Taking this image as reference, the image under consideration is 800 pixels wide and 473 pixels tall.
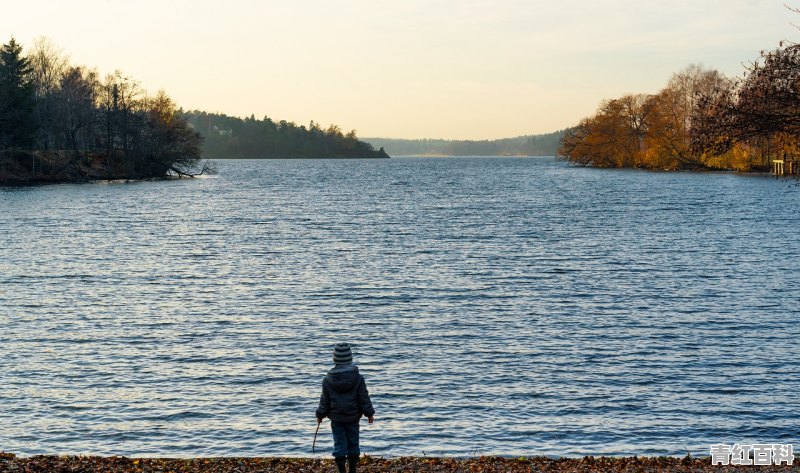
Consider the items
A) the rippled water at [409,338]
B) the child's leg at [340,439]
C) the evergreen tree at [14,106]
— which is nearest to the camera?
the child's leg at [340,439]

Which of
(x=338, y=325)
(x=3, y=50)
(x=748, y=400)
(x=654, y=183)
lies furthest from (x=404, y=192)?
(x=748, y=400)

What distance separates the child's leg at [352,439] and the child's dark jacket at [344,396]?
0.54ft

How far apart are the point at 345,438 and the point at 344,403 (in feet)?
2.26

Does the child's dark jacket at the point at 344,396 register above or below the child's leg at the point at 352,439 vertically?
above

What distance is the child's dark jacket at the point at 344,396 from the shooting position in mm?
15047

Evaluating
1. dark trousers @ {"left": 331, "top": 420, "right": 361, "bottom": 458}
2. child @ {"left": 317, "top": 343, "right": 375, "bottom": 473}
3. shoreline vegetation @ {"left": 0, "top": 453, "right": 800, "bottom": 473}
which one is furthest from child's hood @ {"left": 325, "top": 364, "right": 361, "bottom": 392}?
shoreline vegetation @ {"left": 0, "top": 453, "right": 800, "bottom": 473}

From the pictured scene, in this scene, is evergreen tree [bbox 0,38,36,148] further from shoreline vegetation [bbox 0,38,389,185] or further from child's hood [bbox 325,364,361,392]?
child's hood [bbox 325,364,361,392]

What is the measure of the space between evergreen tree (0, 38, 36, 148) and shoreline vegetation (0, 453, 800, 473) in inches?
4383

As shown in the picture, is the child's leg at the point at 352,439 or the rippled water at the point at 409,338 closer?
the child's leg at the point at 352,439

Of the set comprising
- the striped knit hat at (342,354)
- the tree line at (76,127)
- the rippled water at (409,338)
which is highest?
the tree line at (76,127)

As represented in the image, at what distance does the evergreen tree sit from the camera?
4587 inches

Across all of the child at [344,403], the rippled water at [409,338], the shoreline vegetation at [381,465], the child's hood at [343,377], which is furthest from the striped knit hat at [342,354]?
the rippled water at [409,338]

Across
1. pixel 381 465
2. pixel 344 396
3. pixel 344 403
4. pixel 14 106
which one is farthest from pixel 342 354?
pixel 14 106

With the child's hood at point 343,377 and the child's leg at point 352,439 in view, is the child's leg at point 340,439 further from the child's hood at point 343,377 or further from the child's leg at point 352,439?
the child's hood at point 343,377
